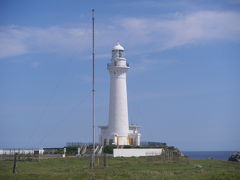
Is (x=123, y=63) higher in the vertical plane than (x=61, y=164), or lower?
higher

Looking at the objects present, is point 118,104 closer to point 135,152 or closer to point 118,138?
point 118,138

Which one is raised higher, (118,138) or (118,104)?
(118,104)

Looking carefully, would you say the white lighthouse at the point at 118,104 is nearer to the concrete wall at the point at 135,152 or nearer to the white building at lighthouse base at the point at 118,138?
the white building at lighthouse base at the point at 118,138

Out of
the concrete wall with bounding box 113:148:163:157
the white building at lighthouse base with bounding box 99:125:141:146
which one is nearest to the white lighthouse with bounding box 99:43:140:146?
the white building at lighthouse base with bounding box 99:125:141:146

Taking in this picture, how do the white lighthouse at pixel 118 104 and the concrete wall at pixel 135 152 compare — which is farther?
the white lighthouse at pixel 118 104

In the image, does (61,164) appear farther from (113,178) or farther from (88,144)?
(88,144)

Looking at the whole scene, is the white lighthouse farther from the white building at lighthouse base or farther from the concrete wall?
the concrete wall

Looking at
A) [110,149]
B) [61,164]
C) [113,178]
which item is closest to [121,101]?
[110,149]

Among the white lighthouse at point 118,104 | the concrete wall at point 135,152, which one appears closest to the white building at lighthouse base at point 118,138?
the white lighthouse at point 118,104

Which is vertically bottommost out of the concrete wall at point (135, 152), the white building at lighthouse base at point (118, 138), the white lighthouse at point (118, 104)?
the concrete wall at point (135, 152)

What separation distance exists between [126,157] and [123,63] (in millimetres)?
13336

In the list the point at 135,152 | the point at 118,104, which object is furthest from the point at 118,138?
the point at 135,152

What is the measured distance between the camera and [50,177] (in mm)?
26391

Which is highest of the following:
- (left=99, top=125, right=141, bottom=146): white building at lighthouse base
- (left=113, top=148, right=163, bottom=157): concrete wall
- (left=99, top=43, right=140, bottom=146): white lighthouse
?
(left=99, top=43, right=140, bottom=146): white lighthouse
